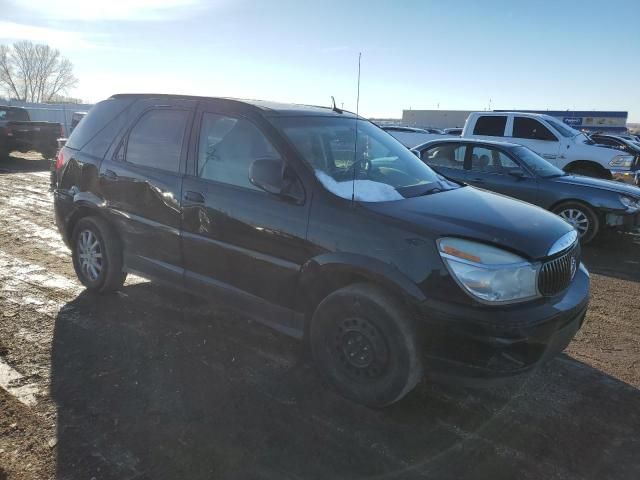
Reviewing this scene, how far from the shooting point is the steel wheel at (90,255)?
4539 millimetres

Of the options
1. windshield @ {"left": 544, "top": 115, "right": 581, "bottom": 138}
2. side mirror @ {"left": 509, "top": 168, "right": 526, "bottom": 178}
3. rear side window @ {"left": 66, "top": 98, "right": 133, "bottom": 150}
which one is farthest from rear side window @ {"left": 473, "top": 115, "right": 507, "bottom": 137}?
rear side window @ {"left": 66, "top": 98, "right": 133, "bottom": 150}

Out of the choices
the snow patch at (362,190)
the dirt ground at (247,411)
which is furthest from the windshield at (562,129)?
the snow patch at (362,190)

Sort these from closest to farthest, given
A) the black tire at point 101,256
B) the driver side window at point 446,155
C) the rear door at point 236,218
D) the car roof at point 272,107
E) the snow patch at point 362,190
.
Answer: the snow patch at point 362,190 < the rear door at point 236,218 < the car roof at point 272,107 < the black tire at point 101,256 < the driver side window at point 446,155

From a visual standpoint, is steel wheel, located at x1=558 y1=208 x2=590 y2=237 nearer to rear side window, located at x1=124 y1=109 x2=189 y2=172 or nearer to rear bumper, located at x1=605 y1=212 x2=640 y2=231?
rear bumper, located at x1=605 y1=212 x2=640 y2=231

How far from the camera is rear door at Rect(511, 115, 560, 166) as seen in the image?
11.2 m

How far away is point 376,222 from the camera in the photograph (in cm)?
288

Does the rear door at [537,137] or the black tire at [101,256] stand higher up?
the rear door at [537,137]

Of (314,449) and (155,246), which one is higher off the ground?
(155,246)

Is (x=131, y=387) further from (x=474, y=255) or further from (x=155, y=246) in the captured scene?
(x=474, y=255)

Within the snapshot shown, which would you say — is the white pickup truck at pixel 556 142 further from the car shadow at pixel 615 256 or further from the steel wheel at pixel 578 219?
the steel wheel at pixel 578 219

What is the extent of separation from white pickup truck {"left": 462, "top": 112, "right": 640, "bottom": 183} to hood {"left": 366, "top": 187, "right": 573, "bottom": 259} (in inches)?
348

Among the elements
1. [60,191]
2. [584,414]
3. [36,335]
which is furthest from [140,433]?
[60,191]

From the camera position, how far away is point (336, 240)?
2.97m

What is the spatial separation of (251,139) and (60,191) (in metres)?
2.51
